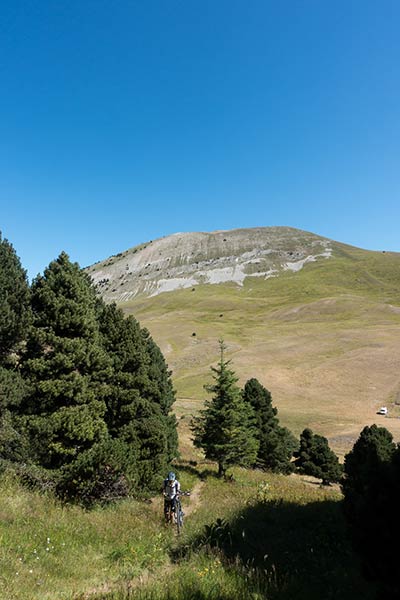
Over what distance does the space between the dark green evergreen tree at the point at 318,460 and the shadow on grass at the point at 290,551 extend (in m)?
24.4

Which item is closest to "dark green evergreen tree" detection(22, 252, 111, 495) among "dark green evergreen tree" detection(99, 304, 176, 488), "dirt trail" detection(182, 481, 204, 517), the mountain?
"dark green evergreen tree" detection(99, 304, 176, 488)

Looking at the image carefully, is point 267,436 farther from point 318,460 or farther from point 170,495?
point 170,495

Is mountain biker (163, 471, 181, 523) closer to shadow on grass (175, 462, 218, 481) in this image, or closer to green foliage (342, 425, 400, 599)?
green foliage (342, 425, 400, 599)

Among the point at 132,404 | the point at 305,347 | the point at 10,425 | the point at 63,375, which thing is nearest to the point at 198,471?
the point at 132,404

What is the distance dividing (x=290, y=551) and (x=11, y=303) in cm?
1210

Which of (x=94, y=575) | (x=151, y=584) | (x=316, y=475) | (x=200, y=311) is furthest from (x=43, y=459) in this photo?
(x=200, y=311)

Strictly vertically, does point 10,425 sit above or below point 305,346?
below

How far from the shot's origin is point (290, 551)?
8039 mm

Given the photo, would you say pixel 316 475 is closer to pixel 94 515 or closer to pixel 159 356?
pixel 159 356

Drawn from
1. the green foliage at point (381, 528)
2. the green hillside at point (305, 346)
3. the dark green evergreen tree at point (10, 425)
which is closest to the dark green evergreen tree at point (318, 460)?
the green hillside at point (305, 346)

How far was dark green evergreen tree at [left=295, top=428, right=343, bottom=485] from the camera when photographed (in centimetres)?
3400

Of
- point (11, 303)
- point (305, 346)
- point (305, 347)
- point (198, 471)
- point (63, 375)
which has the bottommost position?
point (198, 471)

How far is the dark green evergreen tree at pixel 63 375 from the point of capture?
482 inches

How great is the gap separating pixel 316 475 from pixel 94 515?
30.4m
